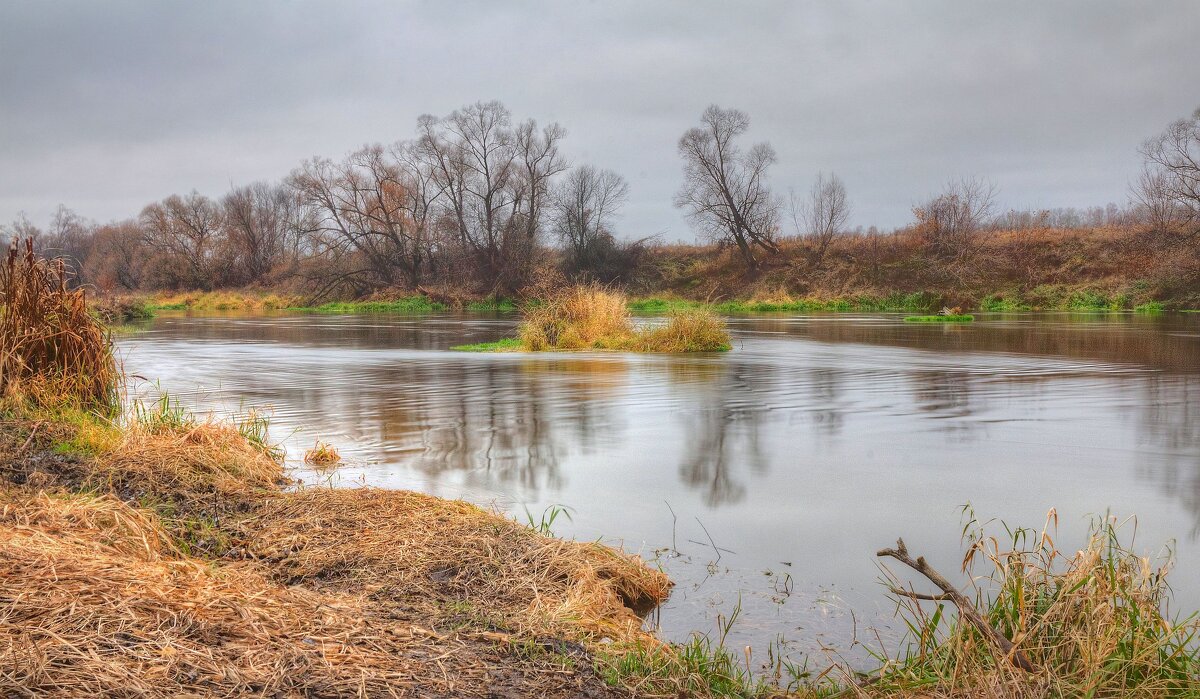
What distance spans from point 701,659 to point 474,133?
61111 mm

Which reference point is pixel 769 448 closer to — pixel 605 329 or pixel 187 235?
pixel 605 329

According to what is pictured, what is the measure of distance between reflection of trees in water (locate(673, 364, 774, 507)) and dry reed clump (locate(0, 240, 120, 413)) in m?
6.25

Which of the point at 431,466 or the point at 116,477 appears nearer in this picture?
the point at 116,477

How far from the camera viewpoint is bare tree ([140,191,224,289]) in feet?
241

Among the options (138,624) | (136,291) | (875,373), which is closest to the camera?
(138,624)

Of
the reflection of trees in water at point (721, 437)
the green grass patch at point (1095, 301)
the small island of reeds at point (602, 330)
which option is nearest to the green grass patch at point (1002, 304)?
the green grass patch at point (1095, 301)

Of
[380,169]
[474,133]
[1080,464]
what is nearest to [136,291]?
[380,169]

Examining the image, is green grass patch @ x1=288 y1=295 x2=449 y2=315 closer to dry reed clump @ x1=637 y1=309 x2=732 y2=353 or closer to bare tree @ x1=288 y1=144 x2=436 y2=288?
bare tree @ x1=288 y1=144 x2=436 y2=288

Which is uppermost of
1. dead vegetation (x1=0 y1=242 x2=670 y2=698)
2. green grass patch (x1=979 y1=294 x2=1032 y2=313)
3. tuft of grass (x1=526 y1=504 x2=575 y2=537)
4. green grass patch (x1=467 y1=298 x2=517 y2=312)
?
green grass patch (x1=467 y1=298 x2=517 y2=312)

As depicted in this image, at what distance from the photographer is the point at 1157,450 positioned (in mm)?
Result: 8570

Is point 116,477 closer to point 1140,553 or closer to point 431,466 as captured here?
point 431,466

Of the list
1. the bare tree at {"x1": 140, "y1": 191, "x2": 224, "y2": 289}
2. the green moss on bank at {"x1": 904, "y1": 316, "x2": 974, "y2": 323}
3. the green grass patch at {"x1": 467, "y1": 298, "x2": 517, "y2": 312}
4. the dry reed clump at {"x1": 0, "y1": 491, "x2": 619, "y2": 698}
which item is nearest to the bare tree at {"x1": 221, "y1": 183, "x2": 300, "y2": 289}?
the bare tree at {"x1": 140, "y1": 191, "x2": 224, "y2": 289}

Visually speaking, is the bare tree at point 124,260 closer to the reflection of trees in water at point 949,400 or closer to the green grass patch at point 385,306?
the green grass patch at point 385,306

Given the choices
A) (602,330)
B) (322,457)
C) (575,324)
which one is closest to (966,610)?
(322,457)
